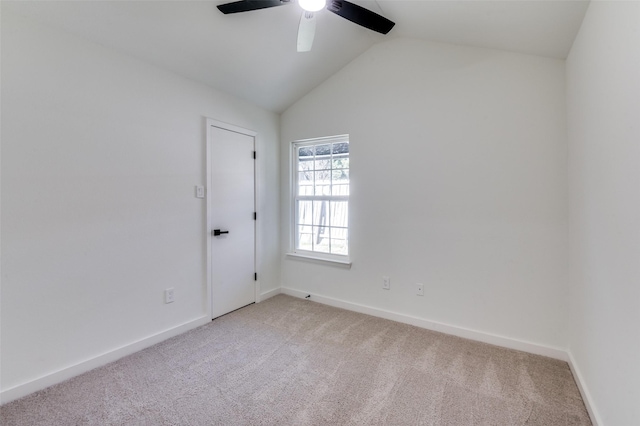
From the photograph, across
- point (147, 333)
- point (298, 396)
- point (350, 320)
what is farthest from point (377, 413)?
point (147, 333)

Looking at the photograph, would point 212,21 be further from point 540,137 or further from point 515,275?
point 515,275

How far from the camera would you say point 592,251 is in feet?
5.26

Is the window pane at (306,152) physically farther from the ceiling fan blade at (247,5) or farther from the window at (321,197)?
the ceiling fan blade at (247,5)

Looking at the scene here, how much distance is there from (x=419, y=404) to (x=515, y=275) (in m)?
1.35

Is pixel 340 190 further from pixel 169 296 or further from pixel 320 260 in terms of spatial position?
pixel 169 296

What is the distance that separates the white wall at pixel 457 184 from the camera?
2152 mm

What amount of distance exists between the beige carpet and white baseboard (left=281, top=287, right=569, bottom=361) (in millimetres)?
64

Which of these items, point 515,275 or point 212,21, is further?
point 515,275

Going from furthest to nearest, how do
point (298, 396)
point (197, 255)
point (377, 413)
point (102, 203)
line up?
1. point (197, 255)
2. point (102, 203)
3. point (298, 396)
4. point (377, 413)

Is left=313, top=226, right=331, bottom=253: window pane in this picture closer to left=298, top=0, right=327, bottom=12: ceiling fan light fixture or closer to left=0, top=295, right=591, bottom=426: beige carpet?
left=0, top=295, right=591, bottom=426: beige carpet

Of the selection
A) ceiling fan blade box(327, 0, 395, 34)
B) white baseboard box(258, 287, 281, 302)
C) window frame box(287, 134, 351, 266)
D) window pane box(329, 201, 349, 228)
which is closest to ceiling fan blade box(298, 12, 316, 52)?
ceiling fan blade box(327, 0, 395, 34)

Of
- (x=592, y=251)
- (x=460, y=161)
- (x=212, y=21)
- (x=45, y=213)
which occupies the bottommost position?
(x=592, y=251)

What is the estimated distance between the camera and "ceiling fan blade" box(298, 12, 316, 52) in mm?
1672

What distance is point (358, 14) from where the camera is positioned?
5.80 ft
